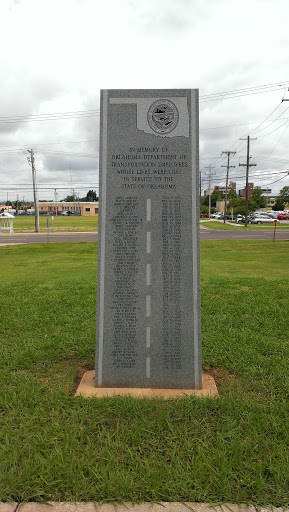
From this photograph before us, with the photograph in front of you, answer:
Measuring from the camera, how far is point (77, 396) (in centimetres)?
343

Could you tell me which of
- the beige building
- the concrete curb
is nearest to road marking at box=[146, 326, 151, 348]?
the concrete curb

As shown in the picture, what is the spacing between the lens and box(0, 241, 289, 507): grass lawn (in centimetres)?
232

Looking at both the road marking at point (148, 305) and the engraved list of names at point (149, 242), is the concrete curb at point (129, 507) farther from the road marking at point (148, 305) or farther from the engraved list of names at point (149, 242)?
the road marking at point (148, 305)

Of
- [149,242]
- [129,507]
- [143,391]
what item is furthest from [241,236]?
[129,507]

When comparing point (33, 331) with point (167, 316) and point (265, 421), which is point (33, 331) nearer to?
point (167, 316)

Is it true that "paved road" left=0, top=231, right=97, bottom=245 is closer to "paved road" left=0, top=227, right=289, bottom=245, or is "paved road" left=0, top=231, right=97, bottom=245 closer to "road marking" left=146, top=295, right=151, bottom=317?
"paved road" left=0, top=227, right=289, bottom=245

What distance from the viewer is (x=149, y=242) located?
3.73 meters

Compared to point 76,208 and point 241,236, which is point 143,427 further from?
point 76,208

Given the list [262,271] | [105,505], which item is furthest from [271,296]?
[105,505]

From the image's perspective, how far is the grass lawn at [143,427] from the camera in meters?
2.32

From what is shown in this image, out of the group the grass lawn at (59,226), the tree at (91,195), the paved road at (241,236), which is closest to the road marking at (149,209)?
the paved road at (241,236)

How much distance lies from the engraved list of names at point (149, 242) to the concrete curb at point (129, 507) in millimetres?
1531

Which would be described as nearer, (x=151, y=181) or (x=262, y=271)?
(x=151, y=181)

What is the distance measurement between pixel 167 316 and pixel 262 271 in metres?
8.06
